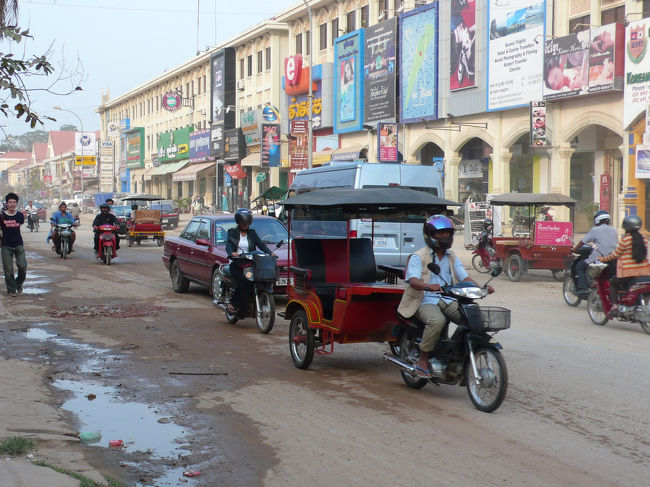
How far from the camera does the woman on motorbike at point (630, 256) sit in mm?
11461

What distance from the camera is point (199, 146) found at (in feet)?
232

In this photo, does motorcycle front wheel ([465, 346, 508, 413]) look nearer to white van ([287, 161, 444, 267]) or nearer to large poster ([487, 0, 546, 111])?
white van ([287, 161, 444, 267])

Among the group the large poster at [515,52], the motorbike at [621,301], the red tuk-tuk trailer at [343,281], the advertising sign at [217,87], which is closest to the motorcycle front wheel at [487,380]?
the red tuk-tuk trailer at [343,281]

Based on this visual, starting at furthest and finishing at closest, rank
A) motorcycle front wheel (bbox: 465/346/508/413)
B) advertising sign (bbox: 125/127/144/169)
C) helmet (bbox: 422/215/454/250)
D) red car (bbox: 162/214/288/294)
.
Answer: advertising sign (bbox: 125/127/144/169) < red car (bbox: 162/214/288/294) < helmet (bbox: 422/215/454/250) < motorcycle front wheel (bbox: 465/346/508/413)

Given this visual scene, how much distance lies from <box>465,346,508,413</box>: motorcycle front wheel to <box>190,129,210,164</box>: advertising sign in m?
62.9

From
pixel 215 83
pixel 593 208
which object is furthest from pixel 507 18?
pixel 215 83

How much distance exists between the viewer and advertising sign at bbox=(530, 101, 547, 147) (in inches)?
1166

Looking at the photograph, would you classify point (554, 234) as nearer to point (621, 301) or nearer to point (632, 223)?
point (621, 301)

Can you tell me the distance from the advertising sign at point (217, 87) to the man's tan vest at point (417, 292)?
192ft

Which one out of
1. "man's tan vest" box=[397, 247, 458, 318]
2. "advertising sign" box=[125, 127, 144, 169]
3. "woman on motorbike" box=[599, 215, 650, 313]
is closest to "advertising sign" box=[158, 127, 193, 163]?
"advertising sign" box=[125, 127, 144, 169]

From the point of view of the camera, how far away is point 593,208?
31.2 metres

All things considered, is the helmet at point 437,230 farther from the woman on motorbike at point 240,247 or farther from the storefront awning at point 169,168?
the storefront awning at point 169,168

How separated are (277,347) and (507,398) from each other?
368 cm

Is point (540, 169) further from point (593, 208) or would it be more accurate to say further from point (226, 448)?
point (226, 448)
